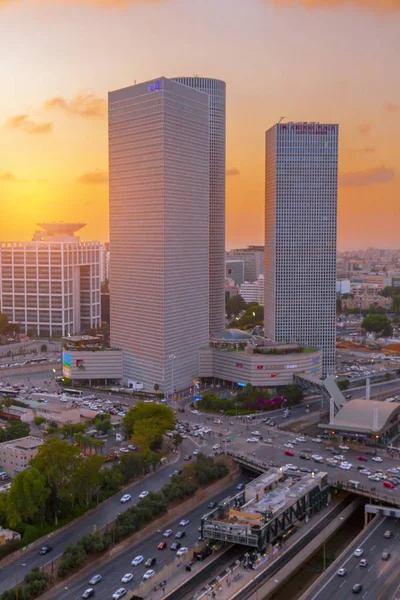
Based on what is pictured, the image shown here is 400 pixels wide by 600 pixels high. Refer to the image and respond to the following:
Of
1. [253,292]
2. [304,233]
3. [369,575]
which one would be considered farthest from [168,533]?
[253,292]

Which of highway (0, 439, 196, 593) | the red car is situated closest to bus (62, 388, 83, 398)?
highway (0, 439, 196, 593)

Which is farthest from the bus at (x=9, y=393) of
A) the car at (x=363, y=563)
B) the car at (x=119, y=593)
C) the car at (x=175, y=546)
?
the car at (x=363, y=563)

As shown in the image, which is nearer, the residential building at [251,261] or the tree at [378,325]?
the tree at [378,325]

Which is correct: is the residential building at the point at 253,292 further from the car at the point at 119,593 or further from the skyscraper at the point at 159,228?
the car at the point at 119,593

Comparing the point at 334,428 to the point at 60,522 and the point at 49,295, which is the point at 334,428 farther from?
the point at 49,295

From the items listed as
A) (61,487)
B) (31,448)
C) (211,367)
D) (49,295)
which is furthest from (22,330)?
(61,487)

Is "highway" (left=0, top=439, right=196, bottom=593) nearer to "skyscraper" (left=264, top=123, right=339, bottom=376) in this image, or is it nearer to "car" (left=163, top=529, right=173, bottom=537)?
"car" (left=163, top=529, right=173, bottom=537)
